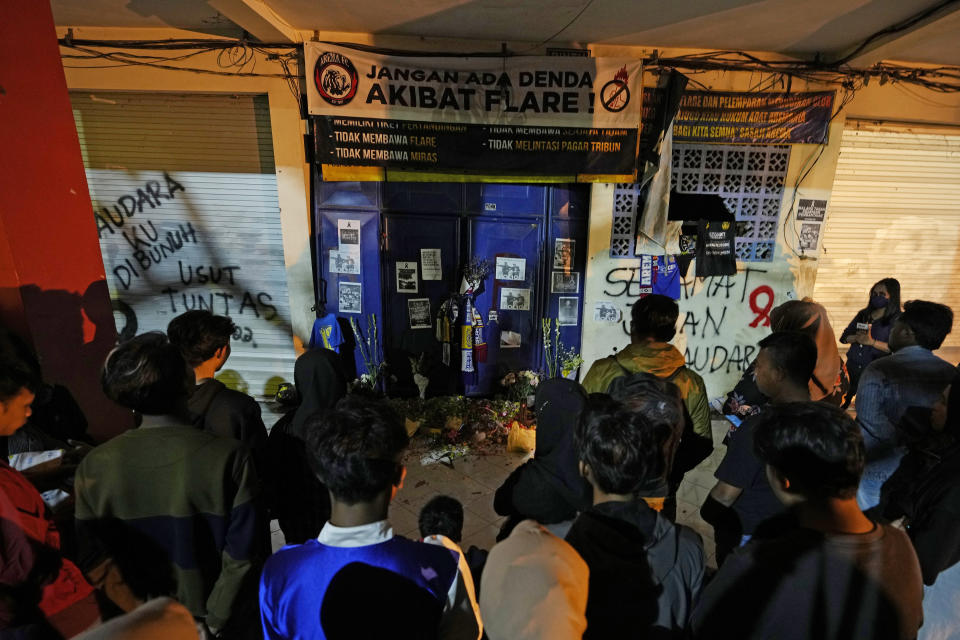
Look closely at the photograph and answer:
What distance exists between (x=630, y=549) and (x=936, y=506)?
6.93 feet


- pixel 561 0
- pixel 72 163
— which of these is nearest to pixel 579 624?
pixel 72 163

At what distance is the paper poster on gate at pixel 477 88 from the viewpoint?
5160 mm

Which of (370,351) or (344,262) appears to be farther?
(370,351)

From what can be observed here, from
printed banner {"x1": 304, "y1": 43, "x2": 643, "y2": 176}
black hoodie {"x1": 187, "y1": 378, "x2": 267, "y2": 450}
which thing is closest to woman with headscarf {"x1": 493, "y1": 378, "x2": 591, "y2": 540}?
black hoodie {"x1": 187, "y1": 378, "x2": 267, "y2": 450}

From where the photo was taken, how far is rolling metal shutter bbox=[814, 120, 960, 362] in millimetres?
6270

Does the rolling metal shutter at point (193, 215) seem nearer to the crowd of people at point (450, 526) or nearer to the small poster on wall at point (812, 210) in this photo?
the crowd of people at point (450, 526)

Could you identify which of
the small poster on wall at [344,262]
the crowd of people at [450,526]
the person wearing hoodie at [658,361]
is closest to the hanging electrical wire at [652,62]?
the small poster on wall at [344,262]

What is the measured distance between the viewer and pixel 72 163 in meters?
2.92

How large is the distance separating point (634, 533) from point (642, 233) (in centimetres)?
499

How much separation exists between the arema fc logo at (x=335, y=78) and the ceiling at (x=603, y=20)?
15.2 inches

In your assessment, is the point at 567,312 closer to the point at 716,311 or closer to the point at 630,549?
the point at 716,311

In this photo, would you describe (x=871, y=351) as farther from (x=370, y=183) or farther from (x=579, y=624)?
(x=370, y=183)

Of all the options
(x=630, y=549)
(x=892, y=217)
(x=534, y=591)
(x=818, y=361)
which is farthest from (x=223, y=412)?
(x=892, y=217)

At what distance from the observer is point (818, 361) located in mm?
3066
